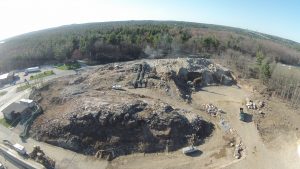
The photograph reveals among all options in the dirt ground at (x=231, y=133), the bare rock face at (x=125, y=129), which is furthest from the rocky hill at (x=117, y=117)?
the dirt ground at (x=231, y=133)

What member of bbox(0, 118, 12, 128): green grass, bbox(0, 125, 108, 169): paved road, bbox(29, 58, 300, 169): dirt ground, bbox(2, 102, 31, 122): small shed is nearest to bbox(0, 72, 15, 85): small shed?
bbox(2, 102, 31, 122): small shed

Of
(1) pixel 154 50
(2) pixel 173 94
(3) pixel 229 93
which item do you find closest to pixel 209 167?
(2) pixel 173 94

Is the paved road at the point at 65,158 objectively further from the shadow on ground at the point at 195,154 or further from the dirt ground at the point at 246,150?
the shadow on ground at the point at 195,154

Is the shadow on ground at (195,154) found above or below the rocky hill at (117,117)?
below

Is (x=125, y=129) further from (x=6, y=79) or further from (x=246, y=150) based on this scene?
(x=6, y=79)

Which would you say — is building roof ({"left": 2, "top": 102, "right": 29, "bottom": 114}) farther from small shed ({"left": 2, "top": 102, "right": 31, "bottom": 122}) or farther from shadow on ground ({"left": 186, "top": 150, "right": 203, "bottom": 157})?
shadow on ground ({"left": 186, "top": 150, "right": 203, "bottom": 157})

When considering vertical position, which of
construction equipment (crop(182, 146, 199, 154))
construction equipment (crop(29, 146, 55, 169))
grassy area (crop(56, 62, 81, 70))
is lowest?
construction equipment (crop(29, 146, 55, 169))

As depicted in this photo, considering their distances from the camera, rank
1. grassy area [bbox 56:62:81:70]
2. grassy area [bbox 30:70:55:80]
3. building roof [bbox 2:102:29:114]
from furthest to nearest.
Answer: grassy area [bbox 56:62:81:70], grassy area [bbox 30:70:55:80], building roof [bbox 2:102:29:114]

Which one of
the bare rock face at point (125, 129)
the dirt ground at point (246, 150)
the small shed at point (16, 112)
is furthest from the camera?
the small shed at point (16, 112)
